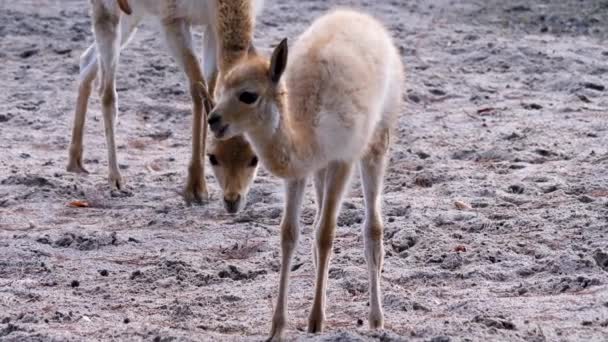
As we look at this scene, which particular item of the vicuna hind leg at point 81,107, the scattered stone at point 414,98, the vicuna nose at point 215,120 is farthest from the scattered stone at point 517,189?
the vicuna nose at point 215,120

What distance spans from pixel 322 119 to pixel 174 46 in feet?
10.8

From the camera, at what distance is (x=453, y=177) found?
8828mm

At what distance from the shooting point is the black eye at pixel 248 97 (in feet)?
17.0

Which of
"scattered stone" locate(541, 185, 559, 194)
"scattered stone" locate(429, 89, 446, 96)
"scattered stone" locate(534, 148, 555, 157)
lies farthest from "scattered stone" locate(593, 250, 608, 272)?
"scattered stone" locate(429, 89, 446, 96)

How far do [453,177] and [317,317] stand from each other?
10.6 feet

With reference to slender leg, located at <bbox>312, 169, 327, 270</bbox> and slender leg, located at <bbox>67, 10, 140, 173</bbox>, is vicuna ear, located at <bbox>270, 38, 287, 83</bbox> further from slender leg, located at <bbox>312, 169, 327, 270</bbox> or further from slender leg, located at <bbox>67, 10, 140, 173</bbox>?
slender leg, located at <bbox>67, 10, 140, 173</bbox>

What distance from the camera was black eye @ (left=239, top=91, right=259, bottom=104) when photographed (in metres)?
5.18

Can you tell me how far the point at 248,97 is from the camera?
17.0 ft

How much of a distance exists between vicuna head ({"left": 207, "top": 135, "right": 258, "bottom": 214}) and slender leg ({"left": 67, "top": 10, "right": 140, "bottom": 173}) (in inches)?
153

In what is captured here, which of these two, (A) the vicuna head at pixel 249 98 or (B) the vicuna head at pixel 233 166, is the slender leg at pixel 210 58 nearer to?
(B) the vicuna head at pixel 233 166

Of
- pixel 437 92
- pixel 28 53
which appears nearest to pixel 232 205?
pixel 437 92

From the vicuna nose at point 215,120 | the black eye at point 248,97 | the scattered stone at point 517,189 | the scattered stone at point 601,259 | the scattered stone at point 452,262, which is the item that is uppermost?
the black eye at point 248,97

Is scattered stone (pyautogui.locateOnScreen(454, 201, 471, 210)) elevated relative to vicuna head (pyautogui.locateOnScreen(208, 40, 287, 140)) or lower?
lower

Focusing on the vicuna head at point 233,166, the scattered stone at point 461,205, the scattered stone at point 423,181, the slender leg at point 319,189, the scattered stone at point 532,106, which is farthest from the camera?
the scattered stone at point 532,106
